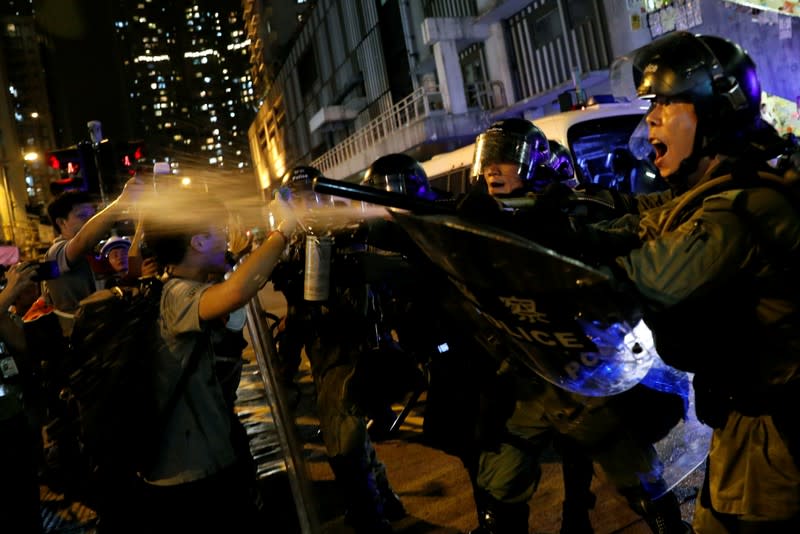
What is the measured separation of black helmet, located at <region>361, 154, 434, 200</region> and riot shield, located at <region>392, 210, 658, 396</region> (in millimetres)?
2528

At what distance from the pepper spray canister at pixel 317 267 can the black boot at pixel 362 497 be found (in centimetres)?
126

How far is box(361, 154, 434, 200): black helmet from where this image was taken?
13.4 feet

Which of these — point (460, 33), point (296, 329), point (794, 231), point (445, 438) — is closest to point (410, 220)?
point (794, 231)

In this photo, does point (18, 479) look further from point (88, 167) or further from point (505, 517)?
point (88, 167)

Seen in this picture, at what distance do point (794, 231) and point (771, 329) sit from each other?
268mm

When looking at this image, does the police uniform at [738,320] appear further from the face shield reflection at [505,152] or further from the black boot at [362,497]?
the black boot at [362,497]

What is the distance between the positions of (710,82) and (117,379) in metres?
2.33

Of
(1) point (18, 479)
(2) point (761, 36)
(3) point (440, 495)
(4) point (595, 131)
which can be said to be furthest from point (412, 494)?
→ (2) point (761, 36)

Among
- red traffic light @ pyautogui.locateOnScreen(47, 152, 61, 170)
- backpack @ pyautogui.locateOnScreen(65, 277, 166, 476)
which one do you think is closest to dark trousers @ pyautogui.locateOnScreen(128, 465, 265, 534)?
backpack @ pyautogui.locateOnScreen(65, 277, 166, 476)

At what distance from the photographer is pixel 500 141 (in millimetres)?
3207

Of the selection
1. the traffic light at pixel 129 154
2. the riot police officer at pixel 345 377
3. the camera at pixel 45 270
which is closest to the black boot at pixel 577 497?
the riot police officer at pixel 345 377

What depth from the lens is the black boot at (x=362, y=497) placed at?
341 cm

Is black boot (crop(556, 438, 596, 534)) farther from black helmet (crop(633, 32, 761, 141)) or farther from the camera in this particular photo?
the camera

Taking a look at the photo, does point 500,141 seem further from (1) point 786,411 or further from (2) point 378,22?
(2) point 378,22
